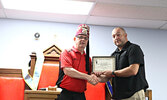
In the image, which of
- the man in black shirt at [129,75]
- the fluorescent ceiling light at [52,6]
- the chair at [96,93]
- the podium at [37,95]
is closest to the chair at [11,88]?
the chair at [96,93]

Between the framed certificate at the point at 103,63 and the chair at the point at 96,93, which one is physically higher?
the framed certificate at the point at 103,63

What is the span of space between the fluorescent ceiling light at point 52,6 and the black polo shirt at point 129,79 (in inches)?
64.3

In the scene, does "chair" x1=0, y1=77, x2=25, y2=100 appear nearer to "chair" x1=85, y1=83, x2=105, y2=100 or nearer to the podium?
"chair" x1=85, y1=83, x2=105, y2=100

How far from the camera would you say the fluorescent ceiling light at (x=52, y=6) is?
146 inches

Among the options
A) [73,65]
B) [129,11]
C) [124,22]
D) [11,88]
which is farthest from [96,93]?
[124,22]

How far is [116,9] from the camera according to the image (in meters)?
3.85

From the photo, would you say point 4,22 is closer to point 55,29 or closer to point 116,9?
point 55,29

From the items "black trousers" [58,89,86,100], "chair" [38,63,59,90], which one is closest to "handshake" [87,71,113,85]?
"black trousers" [58,89,86,100]

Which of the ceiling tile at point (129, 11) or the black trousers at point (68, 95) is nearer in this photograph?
the black trousers at point (68, 95)

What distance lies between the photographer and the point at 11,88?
2.94 m

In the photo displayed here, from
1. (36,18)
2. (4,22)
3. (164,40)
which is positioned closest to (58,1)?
(36,18)

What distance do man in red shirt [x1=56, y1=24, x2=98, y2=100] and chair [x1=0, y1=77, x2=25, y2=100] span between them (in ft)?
3.47

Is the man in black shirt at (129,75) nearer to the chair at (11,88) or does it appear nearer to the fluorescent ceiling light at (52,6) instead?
the chair at (11,88)

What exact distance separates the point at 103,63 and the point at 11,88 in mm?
1434
